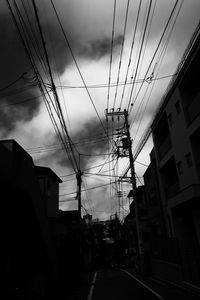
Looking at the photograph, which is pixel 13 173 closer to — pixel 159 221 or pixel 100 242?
pixel 159 221

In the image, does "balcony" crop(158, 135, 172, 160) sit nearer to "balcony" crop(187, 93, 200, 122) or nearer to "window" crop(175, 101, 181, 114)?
"window" crop(175, 101, 181, 114)

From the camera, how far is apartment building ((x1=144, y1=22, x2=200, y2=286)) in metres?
12.8

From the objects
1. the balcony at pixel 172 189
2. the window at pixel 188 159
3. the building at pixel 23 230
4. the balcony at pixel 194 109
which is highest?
the balcony at pixel 194 109

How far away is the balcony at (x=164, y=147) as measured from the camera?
19.3 meters

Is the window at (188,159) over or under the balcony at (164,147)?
under

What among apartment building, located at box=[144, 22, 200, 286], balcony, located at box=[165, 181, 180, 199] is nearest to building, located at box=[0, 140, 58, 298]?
apartment building, located at box=[144, 22, 200, 286]

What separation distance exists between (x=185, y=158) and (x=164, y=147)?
4.41m

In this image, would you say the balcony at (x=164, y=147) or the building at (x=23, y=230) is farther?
the balcony at (x=164, y=147)

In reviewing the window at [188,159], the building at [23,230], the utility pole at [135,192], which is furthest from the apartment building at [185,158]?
the building at [23,230]

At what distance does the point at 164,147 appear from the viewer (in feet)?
66.4

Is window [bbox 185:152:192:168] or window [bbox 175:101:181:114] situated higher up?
window [bbox 175:101:181:114]

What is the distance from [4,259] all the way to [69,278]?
6639 millimetres

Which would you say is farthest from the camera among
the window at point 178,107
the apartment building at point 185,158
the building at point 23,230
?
the window at point 178,107

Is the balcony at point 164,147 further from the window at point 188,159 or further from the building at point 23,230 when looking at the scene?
the building at point 23,230
